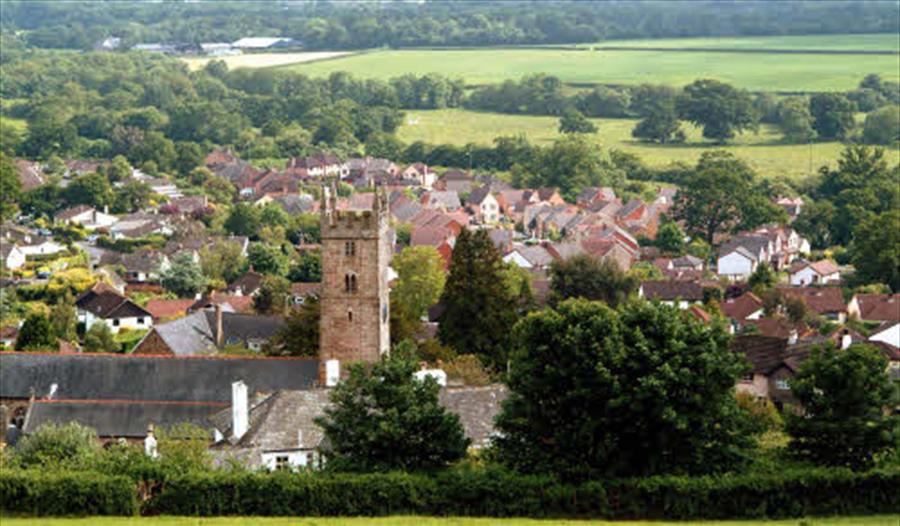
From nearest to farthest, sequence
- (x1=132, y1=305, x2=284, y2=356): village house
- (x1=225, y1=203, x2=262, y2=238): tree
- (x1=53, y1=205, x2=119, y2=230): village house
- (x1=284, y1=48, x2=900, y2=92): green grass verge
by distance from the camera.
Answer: (x1=132, y1=305, x2=284, y2=356): village house → (x1=225, y1=203, x2=262, y2=238): tree → (x1=53, y1=205, x2=119, y2=230): village house → (x1=284, y1=48, x2=900, y2=92): green grass verge

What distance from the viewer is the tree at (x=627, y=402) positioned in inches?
1284

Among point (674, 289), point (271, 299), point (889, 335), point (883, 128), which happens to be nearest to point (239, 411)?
point (271, 299)

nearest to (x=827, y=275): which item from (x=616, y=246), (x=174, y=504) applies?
(x=616, y=246)

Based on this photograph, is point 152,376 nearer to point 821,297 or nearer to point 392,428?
point 392,428

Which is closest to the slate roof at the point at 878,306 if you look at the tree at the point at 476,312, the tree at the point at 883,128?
the tree at the point at 476,312

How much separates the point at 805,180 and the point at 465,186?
75.7 feet

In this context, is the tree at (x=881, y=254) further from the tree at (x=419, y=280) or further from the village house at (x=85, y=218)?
the village house at (x=85, y=218)

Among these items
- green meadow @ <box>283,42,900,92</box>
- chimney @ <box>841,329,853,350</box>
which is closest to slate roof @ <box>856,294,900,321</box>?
chimney @ <box>841,329,853,350</box>

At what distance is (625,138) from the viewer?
141 metres

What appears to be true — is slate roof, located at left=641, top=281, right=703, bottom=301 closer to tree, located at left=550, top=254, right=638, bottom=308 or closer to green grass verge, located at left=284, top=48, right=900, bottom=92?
tree, located at left=550, top=254, right=638, bottom=308

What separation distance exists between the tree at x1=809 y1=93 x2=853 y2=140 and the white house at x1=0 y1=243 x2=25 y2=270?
71728 mm

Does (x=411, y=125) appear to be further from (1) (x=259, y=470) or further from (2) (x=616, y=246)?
(1) (x=259, y=470)

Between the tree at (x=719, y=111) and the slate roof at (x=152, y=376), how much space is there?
97.9 meters

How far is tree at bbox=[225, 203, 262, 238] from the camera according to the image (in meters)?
97.1
